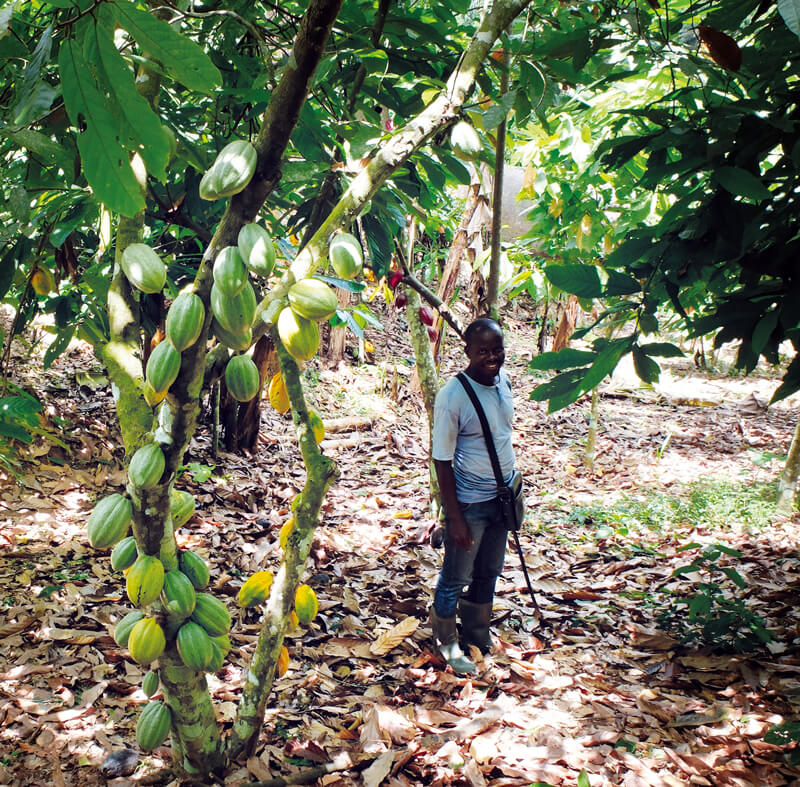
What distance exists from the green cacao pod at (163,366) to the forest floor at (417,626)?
112 cm

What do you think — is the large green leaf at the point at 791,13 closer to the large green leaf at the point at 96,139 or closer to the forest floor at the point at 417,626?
the large green leaf at the point at 96,139

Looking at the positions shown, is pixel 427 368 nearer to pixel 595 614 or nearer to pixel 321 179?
pixel 595 614

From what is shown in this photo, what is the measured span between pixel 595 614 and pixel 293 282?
251 centimetres

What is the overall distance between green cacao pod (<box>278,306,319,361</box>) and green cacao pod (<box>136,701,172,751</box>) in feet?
2.95

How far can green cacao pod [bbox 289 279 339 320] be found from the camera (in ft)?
3.01

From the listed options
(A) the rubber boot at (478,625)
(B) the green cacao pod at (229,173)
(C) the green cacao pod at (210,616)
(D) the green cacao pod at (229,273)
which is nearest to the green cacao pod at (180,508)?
(C) the green cacao pod at (210,616)

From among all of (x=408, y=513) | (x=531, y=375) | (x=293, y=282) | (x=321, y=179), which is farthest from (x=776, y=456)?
(x=293, y=282)

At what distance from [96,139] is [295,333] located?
14.7 inches

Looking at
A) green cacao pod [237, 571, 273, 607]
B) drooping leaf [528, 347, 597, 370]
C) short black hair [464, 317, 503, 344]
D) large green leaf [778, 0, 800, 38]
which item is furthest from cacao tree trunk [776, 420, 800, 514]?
green cacao pod [237, 571, 273, 607]

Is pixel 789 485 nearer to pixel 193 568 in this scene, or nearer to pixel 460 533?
pixel 460 533

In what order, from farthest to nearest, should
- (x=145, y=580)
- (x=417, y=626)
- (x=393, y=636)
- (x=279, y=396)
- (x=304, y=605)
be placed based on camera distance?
(x=417, y=626) → (x=393, y=636) → (x=304, y=605) → (x=279, y=396) → (x=145, y=580)

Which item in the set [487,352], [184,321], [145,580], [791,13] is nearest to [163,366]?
[184,321]

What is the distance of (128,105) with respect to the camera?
29.6 inches

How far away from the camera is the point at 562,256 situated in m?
3.33
